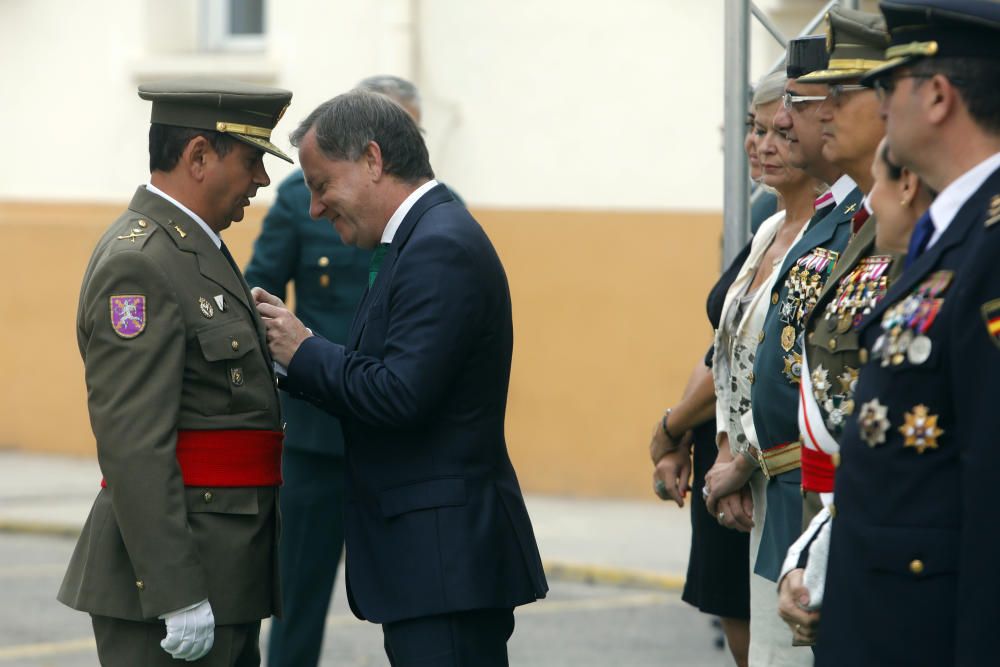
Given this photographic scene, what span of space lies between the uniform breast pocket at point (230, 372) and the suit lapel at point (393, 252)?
23 cm

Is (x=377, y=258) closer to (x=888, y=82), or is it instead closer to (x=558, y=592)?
(x=888, y=82)

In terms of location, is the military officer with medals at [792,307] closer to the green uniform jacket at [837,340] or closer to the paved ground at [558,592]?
the green uniform jacket at [837,340]

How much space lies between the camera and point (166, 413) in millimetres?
3332

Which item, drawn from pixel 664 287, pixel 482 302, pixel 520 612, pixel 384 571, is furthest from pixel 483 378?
pixel 664 287

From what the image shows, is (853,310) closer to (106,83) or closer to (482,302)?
(482,302)

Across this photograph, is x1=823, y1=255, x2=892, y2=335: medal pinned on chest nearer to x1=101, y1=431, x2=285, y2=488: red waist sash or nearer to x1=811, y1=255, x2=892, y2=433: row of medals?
x1=811, y1=255, x2=892, y2=433: row of medals

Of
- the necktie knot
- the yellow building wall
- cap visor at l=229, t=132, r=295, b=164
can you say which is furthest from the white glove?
the yellow building wall

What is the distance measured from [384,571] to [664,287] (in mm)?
6168

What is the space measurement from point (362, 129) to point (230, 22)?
8.26 metres

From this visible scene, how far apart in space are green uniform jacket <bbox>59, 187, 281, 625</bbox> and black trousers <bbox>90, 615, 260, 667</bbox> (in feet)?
0.15

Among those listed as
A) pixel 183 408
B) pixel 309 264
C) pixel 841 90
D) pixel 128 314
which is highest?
pixel 841 90

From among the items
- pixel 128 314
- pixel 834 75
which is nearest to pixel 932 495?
pixel 834 75

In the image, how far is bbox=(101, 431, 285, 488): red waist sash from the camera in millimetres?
3451

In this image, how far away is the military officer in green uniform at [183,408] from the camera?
3.33m
